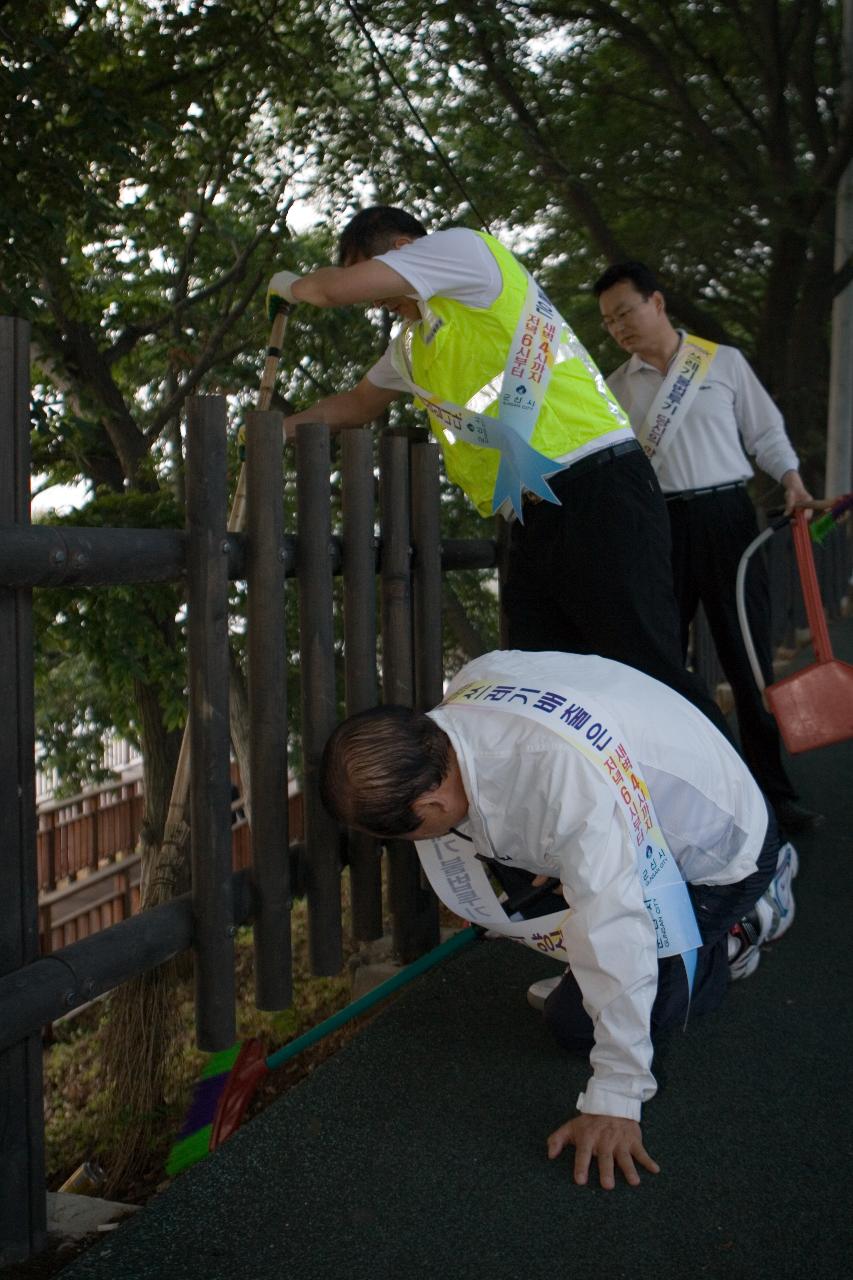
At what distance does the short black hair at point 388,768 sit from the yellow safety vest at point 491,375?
0.85m

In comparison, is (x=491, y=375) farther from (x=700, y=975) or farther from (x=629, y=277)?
(x=700, y=975)

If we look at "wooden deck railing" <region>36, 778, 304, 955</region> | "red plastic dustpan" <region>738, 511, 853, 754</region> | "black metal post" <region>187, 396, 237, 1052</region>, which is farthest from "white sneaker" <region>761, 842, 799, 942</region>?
"wooden deck railing" <region>36, 778, 304, 955</region>

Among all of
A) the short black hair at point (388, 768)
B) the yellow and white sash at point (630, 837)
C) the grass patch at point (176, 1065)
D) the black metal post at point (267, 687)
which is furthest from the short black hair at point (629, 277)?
the grass patch at point (176, 1065)

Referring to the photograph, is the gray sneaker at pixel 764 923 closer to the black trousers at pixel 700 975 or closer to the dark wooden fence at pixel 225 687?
the black trousers at pixel 700 975

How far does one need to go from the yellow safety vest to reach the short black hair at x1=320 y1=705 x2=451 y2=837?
0.85 metres

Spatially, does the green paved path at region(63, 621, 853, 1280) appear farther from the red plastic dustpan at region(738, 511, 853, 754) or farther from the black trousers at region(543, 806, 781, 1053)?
the red plastic dustpan at region(738, 511, 853, 754)

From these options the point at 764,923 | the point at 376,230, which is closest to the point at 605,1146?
the point at 764,923

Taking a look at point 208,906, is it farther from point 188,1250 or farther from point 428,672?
point 428,672

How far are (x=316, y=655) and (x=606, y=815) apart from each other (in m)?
0.88

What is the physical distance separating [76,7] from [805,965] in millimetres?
5467

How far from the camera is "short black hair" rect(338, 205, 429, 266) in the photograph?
103 inches

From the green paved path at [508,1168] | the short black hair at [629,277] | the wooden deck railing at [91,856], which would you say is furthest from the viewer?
the wooden deck railing at [91,856]

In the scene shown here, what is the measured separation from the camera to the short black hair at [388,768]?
6.47 ft

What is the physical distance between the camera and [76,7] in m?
5.62
